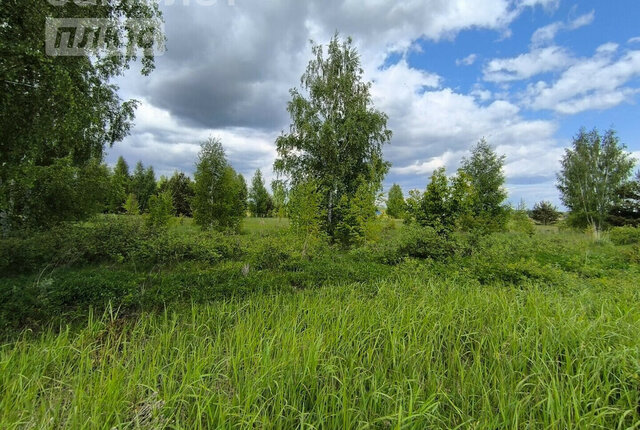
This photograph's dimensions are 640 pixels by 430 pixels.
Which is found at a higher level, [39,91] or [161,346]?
[39,91]

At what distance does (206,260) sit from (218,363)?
18.8 ft

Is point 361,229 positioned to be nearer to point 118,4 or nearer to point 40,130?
point 40,130

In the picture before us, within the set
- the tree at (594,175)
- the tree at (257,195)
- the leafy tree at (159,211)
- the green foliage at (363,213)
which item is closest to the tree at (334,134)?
the green foliage at (363,213)

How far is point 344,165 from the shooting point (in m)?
13.6

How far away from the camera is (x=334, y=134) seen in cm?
1323

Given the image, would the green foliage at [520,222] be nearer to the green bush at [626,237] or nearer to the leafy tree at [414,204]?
the green bush at [626,237]

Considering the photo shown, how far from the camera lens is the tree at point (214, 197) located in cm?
1430

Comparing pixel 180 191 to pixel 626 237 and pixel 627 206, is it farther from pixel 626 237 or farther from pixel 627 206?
pixel 627 206

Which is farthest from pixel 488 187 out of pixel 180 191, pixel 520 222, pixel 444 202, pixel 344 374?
pixel 180 191

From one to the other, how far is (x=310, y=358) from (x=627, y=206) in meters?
30.1

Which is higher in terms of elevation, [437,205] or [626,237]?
[437,205]

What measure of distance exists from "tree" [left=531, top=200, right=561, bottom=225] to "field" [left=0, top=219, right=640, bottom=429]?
31608 millimetres

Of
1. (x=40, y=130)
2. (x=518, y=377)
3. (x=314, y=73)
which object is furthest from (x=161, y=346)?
(x=314, y=73)

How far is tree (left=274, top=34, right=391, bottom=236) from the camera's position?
1354 centimetres
